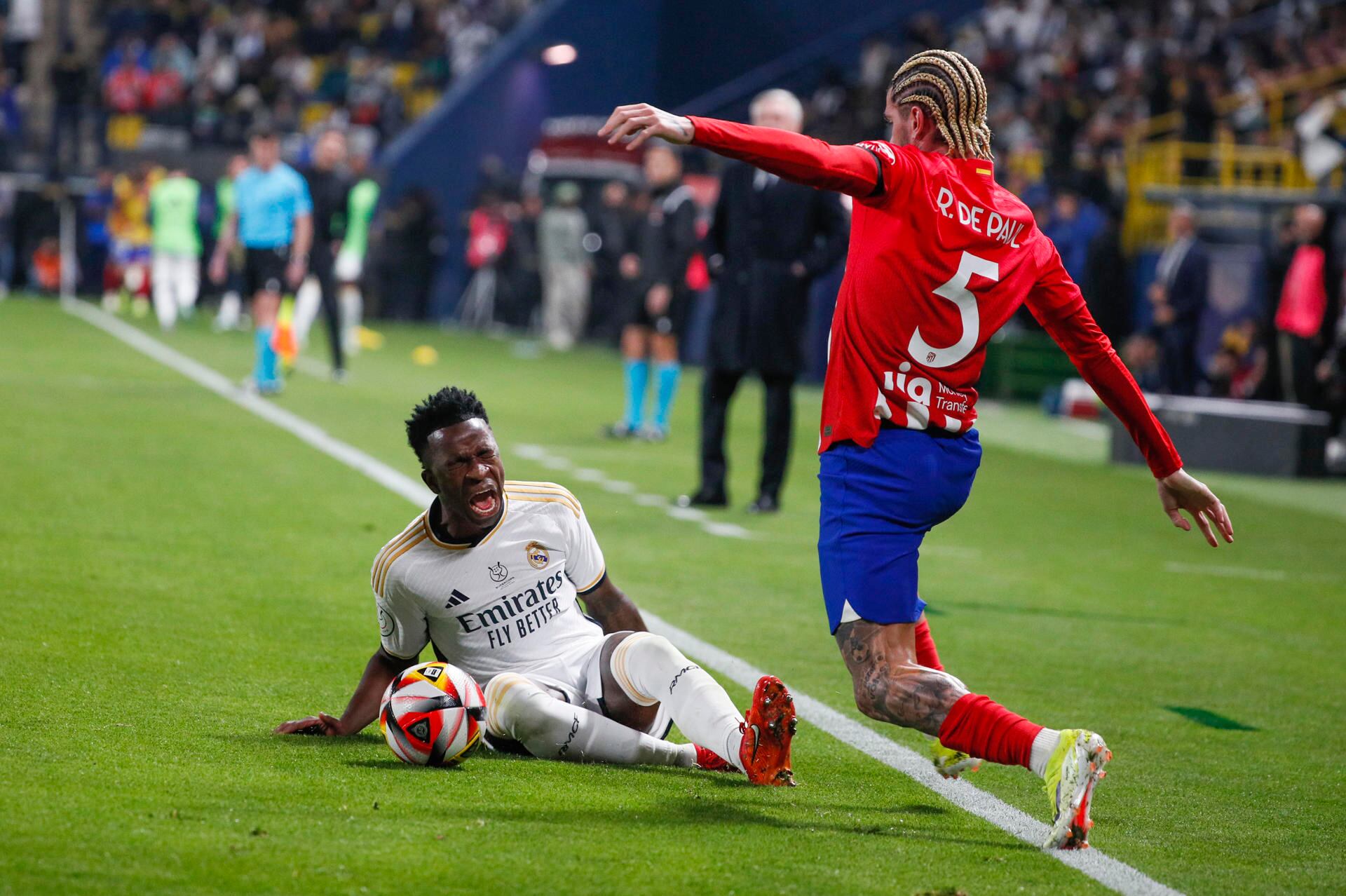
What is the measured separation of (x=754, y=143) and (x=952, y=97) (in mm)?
728

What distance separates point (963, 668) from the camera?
6828 mm

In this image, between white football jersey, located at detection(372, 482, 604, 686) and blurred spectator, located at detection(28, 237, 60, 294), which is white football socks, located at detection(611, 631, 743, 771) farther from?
blurred spectator, located at detection(28, 237, 60, 294)

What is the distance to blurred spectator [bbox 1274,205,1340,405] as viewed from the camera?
16.5 m

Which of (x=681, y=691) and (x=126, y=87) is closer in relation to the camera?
(x=681, y=691)

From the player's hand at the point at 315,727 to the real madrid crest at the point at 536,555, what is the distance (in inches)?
26.7

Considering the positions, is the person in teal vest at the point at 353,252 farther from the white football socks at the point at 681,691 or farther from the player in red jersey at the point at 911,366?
the player in red jersey at the point at 911,366

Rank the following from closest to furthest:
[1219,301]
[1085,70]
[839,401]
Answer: [839,401] → [1219,301] → [1085,70]

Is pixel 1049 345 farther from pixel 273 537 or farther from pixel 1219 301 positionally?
pixel 273 537

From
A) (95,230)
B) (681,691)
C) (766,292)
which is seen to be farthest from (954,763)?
(95,230)

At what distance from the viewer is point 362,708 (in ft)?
16.4

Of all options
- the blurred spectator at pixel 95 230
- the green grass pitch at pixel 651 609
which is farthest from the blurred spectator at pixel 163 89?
the green grass pitch at pixel 651 609

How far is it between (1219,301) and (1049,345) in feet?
6.74

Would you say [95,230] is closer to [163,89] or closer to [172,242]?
[163,89]

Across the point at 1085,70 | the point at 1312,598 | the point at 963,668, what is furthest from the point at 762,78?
the point at 963,668
